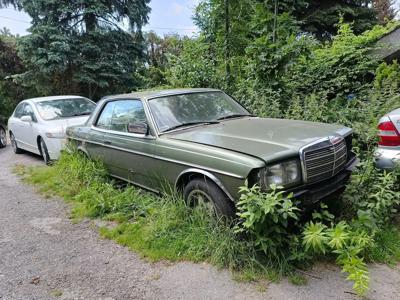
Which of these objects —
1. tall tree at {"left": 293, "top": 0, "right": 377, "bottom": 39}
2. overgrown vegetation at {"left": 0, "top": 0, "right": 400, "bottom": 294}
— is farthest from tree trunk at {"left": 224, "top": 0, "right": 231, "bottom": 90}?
tall tree at {"left": 293, "top": 0, "right": 377, "bottom": 39}

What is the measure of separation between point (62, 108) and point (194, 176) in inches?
214

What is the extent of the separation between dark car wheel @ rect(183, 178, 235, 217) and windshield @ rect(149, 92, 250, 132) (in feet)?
2.85

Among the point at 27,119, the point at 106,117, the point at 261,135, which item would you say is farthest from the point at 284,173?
the point at 27,119

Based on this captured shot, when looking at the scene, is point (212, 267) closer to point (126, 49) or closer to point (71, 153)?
point (71, 153)

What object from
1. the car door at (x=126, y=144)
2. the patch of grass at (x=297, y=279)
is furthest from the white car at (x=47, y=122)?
the patch of grass at (x=297, y=279)

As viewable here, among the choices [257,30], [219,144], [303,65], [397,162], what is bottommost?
[397,162]

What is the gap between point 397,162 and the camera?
149 inches

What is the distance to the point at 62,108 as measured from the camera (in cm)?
794

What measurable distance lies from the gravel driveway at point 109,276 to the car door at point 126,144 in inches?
35.5

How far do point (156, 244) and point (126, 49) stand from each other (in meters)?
13.9

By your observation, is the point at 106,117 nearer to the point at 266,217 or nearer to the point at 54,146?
the point at 54,146

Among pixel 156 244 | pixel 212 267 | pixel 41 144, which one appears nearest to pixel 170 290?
pixel 212 267

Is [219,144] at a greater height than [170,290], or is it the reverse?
[219,144]

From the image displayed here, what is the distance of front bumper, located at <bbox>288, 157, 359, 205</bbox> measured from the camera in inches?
125
